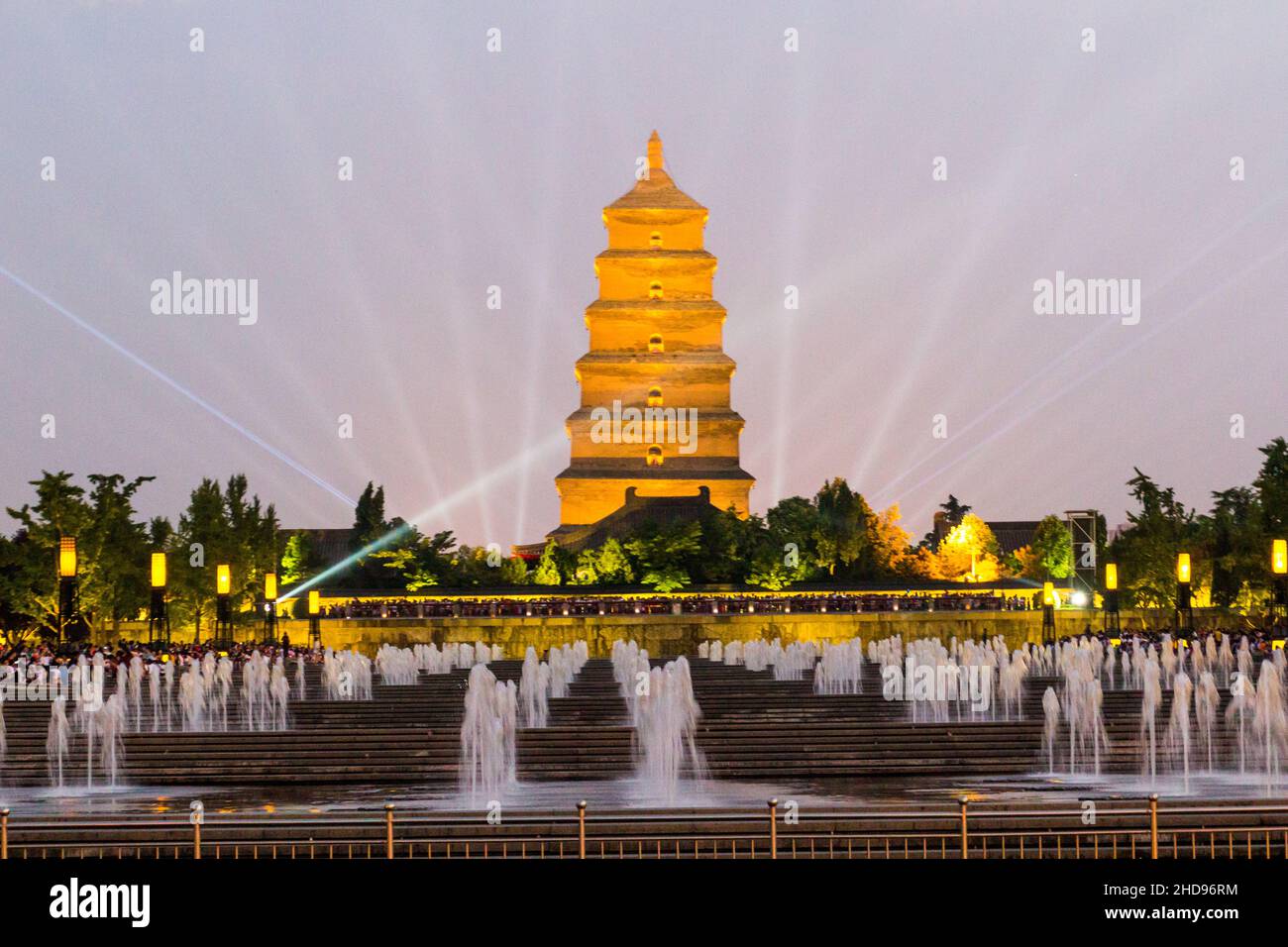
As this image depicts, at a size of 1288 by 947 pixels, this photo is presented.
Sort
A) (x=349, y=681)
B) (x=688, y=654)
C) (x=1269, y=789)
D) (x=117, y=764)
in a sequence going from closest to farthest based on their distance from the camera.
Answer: (x=1269, y=789) → (x=117, y=764) → (x=349, y=681) → (x=688, y=654)

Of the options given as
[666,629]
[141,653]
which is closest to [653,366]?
[666,629]

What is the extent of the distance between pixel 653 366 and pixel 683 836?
75.3m

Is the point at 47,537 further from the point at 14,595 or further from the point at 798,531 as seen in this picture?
the point at 798,531

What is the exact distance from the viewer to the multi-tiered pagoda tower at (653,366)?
290ft

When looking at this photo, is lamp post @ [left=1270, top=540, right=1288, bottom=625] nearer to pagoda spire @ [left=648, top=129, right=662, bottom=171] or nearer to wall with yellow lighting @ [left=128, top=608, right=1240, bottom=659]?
wall with yellow lighting @ [left=128, top=608, right=1240, bottom=659]

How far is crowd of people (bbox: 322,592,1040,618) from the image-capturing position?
2359 inches

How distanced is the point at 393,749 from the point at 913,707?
29.0 feet

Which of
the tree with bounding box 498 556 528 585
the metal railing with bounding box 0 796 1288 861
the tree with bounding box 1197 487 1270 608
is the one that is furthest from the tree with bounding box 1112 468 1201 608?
the metal railing with bounding box 0 796 1288 861

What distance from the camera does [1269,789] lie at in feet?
73.9

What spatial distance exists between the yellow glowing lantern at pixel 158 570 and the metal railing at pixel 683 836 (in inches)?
1032

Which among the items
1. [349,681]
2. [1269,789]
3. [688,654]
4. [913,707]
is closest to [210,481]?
[688,654]

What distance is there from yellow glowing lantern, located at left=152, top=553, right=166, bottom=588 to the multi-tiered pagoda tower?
45005 millimetres

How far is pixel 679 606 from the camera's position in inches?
2403
